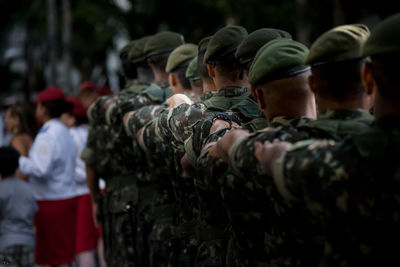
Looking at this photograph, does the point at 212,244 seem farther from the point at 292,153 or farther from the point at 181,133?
the point at 292,153

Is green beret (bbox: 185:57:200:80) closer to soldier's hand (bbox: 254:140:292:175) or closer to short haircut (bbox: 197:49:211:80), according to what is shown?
short haircut (bbox: 197:49:211:80)

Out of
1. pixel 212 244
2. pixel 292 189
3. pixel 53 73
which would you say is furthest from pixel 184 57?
pixel 53 73

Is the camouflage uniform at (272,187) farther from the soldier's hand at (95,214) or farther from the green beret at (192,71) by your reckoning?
the soldier's hand at (95,214)

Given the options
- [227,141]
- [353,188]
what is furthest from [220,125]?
[353,188]

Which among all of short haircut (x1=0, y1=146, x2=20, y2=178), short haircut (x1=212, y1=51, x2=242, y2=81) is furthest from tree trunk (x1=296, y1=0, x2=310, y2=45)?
short haircut (x1=212, y1=51, x2=242, y2=81)

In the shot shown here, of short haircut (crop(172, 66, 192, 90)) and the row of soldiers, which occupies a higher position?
short haircut (crop(172, 66, 192, 90))

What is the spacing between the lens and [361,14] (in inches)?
619

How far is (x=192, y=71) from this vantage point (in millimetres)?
5148

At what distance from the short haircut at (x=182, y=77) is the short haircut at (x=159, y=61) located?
0.85 m

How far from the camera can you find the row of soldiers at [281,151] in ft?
8.41

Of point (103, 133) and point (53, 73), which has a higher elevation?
point (53, 73)

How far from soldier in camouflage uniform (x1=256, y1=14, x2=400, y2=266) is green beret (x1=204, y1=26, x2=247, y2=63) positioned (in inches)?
63.4

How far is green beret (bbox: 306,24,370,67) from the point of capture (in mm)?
2918

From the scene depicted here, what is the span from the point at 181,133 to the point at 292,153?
5.83 feet
